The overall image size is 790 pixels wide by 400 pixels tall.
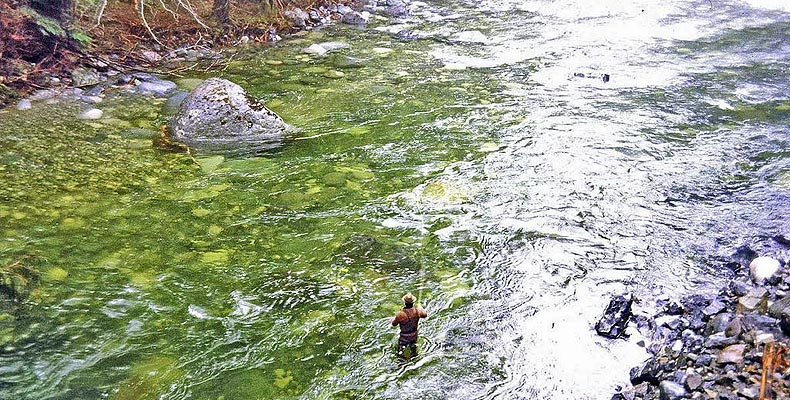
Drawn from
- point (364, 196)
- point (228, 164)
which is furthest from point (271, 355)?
point (228, 164)

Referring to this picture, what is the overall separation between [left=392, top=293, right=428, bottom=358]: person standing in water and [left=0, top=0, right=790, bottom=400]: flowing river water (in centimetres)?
9

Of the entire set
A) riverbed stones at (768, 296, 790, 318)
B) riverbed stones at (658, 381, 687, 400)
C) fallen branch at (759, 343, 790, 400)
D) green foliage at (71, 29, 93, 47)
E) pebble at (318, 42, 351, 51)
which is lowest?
riverbed stones at (658, 381, 687, 400)

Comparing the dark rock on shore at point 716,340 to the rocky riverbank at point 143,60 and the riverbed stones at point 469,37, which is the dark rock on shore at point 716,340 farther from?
the riverbed stones at point 469,37

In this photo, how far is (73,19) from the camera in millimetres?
7695

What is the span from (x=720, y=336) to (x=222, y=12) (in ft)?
28.1

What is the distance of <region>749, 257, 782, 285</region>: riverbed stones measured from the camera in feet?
12.6

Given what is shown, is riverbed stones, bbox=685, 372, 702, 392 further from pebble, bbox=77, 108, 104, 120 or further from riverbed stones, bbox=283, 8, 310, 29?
riverbed stones, bbox=283, 8, 310, 29

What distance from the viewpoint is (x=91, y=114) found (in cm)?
658

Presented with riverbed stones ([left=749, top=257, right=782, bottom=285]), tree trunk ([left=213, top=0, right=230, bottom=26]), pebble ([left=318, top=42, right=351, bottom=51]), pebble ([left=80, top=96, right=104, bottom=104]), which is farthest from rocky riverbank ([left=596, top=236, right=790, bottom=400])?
tree trunk ([left=213, top=0, right=230, bottom=26])

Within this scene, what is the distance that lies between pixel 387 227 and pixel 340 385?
1.65m

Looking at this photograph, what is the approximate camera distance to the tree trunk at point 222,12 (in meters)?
9.66

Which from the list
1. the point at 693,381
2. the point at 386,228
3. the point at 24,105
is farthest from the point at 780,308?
the point at 24,105

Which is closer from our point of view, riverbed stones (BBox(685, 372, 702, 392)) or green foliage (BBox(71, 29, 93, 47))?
riverbed stones (BBox(685, 372, 702, 392))

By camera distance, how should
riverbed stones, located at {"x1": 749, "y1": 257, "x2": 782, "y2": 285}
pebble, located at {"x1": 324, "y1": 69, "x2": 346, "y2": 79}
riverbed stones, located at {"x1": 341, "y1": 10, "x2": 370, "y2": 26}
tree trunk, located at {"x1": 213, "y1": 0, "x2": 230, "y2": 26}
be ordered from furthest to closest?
1. riverbed stones, located at {"x1": 341, "y1": 10, "x2": 370, "y2": 26}
2. tree trunk, located at {"x1": 213, "y1": 0, "x2": 230, "y2": 26}
3. pebble, located at {"x1": 324, "y1": 69, "x2": 346, "y2": 79}
4. riverbed stones, located at {"x1": 749, "y1": 257, "x2": 782, "y2": 285}
